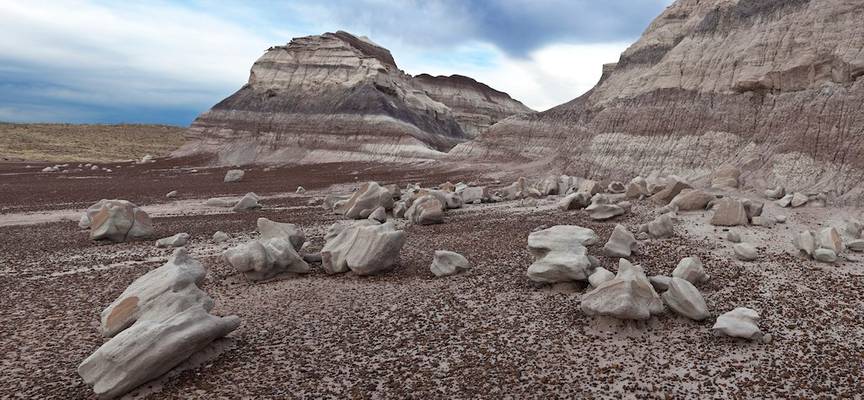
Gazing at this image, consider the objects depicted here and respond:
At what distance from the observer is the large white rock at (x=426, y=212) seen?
16.7 meters

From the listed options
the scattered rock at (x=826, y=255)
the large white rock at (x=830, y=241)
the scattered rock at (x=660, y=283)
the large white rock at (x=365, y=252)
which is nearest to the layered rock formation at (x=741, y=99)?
the large white rock at (x=830, y=241)

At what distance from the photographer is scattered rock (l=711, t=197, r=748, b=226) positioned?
13.9m

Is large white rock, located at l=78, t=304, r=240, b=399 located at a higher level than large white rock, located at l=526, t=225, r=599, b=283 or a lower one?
lower

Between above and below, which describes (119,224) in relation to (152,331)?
below

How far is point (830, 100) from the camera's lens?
66.2 feet

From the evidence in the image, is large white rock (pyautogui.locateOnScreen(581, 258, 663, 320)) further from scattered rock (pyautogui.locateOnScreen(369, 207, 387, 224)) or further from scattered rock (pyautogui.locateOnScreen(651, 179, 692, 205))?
scattered rock (pyautogui.locateOnScreen(651, 179, 692, 205))

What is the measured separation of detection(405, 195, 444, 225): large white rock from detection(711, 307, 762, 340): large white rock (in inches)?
404

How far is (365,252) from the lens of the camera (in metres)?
10.4

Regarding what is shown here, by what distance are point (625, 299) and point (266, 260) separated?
6720mm

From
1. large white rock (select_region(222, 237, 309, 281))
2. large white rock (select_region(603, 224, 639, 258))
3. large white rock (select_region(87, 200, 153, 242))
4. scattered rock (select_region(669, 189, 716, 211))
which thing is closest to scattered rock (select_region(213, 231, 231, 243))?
large white rock (select_region(87, 200, 153, 242))

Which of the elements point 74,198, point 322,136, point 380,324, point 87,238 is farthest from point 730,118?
point 322,136

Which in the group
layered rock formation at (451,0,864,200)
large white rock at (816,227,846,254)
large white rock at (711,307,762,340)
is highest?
layered rock formation at (451,0,864,200)

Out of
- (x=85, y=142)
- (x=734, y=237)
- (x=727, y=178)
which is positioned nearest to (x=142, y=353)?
(x=734, y=237)

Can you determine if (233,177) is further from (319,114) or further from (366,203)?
(319,114)
